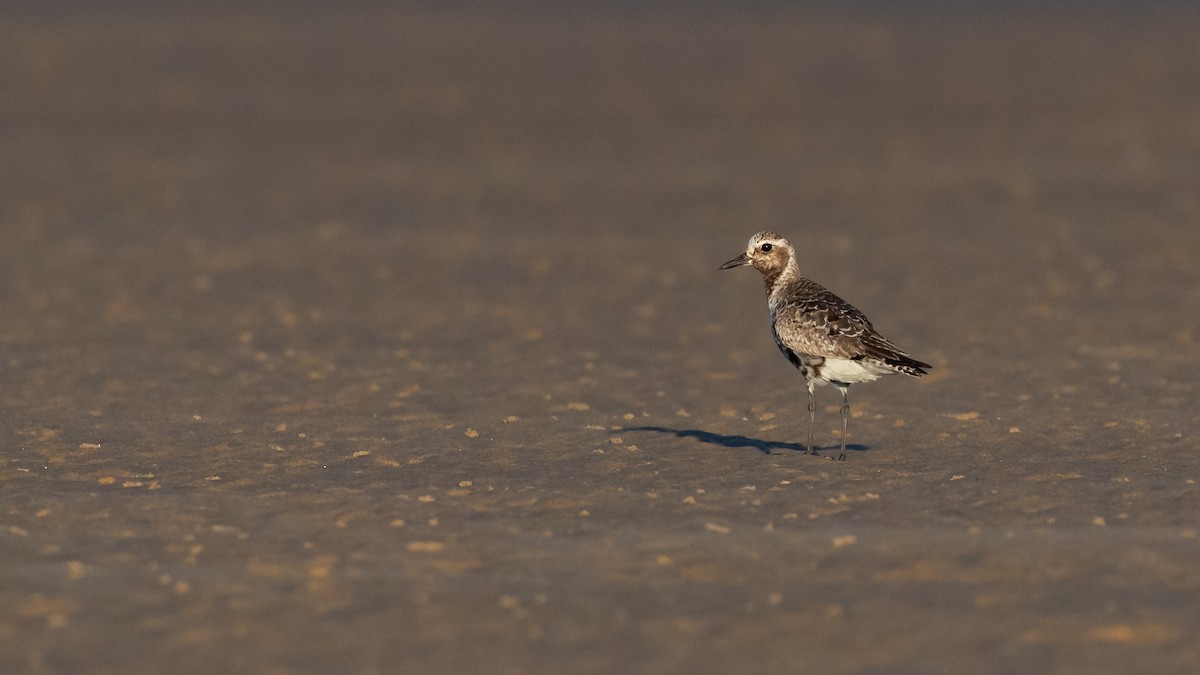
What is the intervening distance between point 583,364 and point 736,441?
11.9 ft

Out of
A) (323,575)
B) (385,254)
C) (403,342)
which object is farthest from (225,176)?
(323,575)

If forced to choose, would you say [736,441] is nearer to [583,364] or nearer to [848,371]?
[848,371]

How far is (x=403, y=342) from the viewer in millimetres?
19984

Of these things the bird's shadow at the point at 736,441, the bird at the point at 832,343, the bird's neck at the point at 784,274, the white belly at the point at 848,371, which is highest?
the bird's neck at the point at 784,274

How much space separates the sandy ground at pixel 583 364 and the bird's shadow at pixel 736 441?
95 millimetres

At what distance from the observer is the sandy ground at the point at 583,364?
1059 centimetres

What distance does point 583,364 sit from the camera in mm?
18828

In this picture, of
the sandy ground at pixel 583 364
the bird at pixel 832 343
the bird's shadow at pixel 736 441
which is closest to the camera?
the sandy ground at pixel 583 364

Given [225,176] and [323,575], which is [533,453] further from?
[225,176]

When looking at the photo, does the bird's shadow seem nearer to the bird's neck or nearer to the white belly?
the white belly

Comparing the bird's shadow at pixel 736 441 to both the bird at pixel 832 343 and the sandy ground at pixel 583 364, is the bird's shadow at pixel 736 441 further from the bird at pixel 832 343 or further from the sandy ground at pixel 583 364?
the bird at pixel 832 343

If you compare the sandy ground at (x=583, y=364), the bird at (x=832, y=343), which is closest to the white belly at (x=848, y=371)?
the bird at (x=832, y=343)

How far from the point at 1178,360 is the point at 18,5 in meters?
39.9

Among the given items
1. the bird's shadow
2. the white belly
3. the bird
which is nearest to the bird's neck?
the bird
